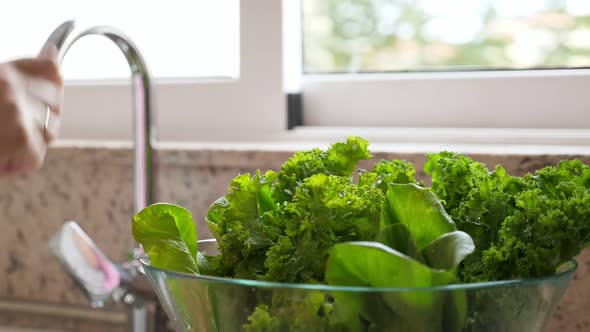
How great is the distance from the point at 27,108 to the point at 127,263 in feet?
1.39

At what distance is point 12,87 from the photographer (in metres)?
0.67

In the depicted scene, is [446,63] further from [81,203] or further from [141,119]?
[81,203]

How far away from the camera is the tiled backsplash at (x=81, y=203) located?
106 cm

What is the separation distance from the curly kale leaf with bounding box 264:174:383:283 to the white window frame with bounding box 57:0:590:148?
526 mm

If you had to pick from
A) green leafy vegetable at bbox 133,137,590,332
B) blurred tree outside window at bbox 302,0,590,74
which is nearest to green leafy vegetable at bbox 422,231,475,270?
green leafy vegetable at bbox 133,137,590,332

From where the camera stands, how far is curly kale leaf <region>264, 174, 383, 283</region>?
1.48ft

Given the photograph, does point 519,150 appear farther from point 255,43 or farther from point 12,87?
point 12,87

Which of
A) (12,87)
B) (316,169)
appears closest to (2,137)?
(12,87)

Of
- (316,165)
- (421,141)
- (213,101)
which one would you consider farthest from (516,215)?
(213,101)

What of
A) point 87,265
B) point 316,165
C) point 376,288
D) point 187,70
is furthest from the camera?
point 187,70

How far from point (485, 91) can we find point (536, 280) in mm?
693

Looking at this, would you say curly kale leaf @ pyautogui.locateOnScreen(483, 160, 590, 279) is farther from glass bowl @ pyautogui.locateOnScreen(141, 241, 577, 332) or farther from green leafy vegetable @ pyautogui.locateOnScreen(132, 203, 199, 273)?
green leafy vegetable @ pyautogui.locateOnScreen(132, 203, 199, 273)

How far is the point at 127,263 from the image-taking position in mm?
1072

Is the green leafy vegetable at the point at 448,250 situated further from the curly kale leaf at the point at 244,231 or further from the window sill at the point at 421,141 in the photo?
the window sill at the point at 421,141
